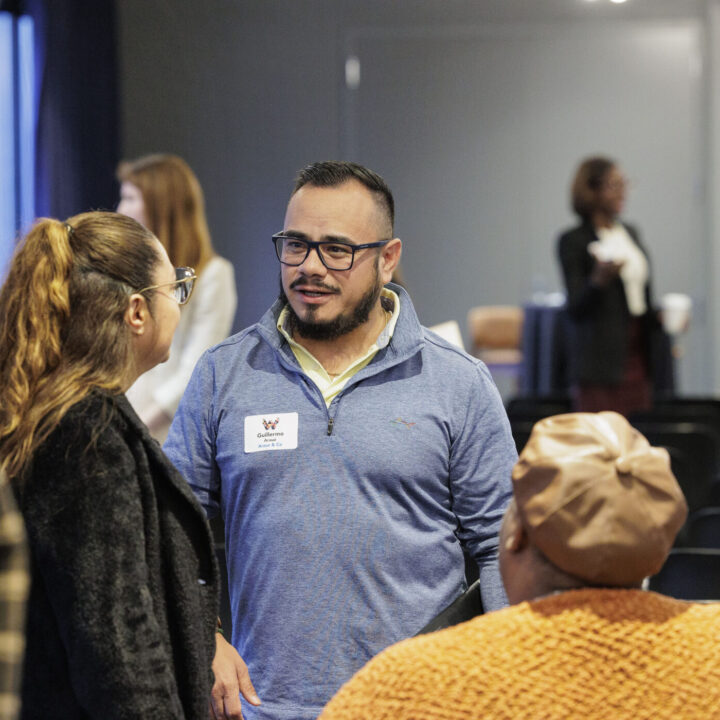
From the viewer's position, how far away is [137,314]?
191cm

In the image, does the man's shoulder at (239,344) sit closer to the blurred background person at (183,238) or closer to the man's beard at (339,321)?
the man's beard at (339,321)

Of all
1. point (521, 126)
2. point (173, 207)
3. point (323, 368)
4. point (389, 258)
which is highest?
point (521, 126)

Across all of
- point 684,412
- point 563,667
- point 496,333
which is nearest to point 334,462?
point 563,667

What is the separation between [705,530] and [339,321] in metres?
1.66

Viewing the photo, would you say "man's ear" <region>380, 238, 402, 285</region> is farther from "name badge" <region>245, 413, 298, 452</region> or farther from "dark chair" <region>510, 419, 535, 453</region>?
"dark chair" <region>510, 419, 535, 453</region>

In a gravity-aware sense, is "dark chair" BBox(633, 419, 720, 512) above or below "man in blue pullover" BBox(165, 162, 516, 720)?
below

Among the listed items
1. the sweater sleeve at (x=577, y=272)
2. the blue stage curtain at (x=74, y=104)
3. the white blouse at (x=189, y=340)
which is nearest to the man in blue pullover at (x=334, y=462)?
the white blouse at (x=189, y=340)

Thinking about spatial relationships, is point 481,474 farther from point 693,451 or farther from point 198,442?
point 693,451

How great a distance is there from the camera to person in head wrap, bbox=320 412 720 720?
129 centimetres

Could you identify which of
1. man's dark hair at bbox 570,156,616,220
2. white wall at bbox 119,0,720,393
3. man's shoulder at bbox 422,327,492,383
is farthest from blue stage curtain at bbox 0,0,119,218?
man's shoulder at bbox 422,327,492,383

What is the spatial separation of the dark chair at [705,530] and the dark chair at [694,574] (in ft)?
1.60

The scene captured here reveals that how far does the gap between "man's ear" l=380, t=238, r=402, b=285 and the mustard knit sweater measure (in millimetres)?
1121

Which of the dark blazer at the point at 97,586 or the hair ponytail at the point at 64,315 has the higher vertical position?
the hair ponytail at the point at 64,315

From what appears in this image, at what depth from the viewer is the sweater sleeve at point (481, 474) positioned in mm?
2176
